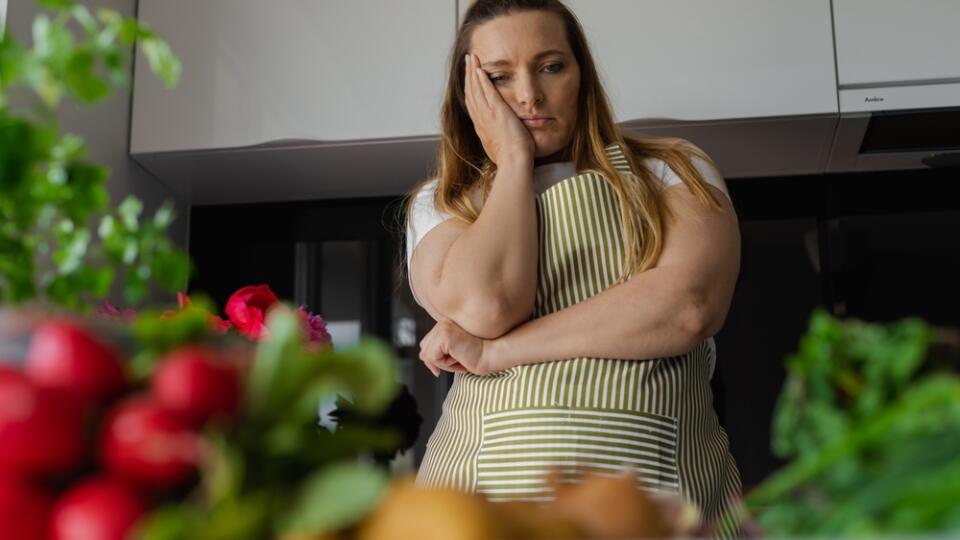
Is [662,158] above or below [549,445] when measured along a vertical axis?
above

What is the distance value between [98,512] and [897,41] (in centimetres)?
191

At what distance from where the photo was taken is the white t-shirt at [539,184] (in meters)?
1.31

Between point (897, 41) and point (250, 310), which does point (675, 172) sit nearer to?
point (250, 310)

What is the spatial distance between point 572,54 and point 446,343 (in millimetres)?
505

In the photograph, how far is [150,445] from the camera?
1.08 feet

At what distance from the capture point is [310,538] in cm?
34

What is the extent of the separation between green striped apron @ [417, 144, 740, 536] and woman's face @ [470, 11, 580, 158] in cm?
16

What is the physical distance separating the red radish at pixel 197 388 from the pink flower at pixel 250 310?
0.63 metres

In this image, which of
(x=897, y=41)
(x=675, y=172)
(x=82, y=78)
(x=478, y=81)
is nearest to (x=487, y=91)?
(x=478, y=81)

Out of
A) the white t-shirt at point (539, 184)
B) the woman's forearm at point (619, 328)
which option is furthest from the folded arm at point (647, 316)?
the white t-shirt at point (539, 184)

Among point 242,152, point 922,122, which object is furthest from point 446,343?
point 922,122

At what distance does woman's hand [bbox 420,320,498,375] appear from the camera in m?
1.19

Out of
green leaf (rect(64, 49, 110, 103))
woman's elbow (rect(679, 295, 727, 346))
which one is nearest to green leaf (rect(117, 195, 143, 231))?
green leaf (rect(64, 49, 110, 103))

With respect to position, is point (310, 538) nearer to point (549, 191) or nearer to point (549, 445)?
point (549, 445)
